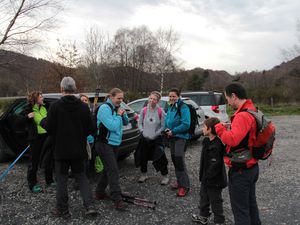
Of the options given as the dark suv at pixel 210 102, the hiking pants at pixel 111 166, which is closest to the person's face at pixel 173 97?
the hiking pants at pixel 111 166

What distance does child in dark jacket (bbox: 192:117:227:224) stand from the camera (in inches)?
142

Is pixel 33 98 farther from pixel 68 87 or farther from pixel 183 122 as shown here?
pixel 183 122

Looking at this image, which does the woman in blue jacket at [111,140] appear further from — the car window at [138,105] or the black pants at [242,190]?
the car window at [138,105]

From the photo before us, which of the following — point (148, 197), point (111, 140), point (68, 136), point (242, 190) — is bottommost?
point (148, 197)

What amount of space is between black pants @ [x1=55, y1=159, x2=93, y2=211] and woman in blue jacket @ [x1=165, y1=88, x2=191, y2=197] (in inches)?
61.1

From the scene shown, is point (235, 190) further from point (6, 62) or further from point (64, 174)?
point (6, 62)

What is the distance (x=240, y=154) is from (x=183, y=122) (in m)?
1.84

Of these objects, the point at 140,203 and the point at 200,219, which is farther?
the point at 140,203

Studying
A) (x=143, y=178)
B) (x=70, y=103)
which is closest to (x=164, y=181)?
(x=143, y=178)

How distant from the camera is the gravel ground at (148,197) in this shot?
3.95 metres

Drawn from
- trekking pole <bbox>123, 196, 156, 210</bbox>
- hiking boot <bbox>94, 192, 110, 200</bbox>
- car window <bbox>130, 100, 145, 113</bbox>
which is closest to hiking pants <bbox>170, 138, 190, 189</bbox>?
trekking pole <bbox>123, 196, 156, 210</bbox>

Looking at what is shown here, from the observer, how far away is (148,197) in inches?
190

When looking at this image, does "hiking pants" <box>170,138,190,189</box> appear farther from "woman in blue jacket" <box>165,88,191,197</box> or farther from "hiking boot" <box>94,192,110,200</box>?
"hiking boot" <box>94,192,110,200</box>

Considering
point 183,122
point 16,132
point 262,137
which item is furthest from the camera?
point 16,132
